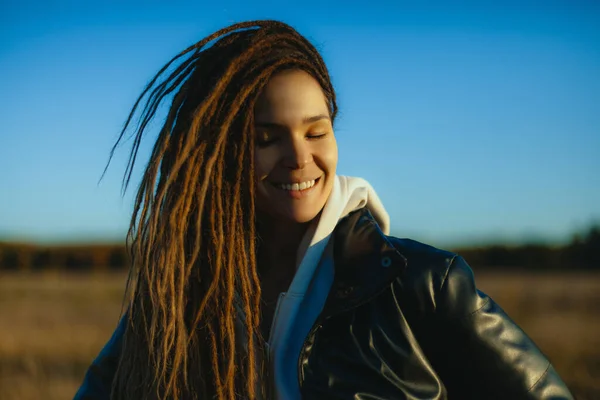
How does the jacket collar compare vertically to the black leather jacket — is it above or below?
above

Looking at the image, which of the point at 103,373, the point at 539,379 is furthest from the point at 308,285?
the point at 103,373

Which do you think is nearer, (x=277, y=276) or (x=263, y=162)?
(x=263, y=162)

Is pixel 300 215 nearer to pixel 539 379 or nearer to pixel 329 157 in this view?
pixel 329 157

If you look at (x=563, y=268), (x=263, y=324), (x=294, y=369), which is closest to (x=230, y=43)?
(x=263, y=324)

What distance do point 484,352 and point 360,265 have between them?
48 cm

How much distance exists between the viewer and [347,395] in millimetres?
2143

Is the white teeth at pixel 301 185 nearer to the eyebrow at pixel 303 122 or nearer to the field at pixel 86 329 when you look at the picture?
the eyebrow at pixel 303 122

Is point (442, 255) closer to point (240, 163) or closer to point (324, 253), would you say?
point (324, 253)

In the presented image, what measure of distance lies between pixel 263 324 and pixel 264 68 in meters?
0.95

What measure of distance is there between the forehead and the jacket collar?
43 centimetres

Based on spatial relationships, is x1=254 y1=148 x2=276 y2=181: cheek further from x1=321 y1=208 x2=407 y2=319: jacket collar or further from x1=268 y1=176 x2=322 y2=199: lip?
x1=321 y1=208 x2=407 y2=319: jacket collar

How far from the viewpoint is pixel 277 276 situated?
269 centimetres

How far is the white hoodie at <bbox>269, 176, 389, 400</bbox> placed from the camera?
233 cm

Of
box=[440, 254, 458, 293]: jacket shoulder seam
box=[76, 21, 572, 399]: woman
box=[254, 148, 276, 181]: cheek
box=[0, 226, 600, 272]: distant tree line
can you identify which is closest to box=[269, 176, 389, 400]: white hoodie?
box=[76, 21, 572, 399]: woman
